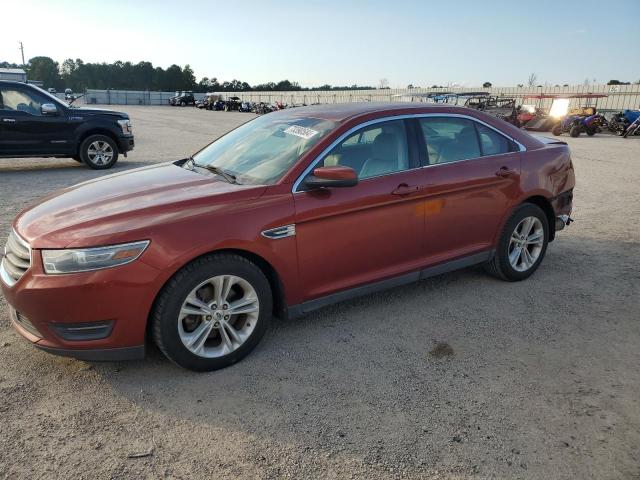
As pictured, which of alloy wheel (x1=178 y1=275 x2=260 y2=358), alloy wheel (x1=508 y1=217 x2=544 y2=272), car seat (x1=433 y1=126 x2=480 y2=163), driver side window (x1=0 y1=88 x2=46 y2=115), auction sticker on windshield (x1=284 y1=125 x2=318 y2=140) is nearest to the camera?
alloy wheel (x1=178 y1=275 x2=260 y2=358)

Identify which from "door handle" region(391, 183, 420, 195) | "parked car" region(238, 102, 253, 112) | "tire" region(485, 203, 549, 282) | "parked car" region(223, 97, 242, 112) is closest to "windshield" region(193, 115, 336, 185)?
"door handle" region(391, 183, 420, 195)

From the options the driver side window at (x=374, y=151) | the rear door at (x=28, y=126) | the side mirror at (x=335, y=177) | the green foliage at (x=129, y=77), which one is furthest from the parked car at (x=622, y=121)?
the green foliage at (x=129, y=77)

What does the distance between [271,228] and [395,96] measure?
2903cm

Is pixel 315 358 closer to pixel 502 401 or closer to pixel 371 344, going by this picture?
pixel 371 344

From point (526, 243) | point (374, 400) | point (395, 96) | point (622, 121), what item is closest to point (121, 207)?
point (374, 400)

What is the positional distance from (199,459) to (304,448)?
52cm

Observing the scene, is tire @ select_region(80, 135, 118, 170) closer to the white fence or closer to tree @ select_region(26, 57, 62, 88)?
the white fence

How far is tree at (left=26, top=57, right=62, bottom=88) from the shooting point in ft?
380

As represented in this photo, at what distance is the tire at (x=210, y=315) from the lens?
297 cm

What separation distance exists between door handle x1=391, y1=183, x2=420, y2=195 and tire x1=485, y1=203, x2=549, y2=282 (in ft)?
3.99

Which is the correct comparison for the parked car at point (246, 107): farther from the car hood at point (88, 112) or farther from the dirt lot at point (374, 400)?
the dirt lot at point (374, 400)

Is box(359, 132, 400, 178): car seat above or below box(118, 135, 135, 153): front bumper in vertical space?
above

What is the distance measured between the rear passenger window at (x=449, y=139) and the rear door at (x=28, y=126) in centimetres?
913

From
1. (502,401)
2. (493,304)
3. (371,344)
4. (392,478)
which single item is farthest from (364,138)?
(392,478)
